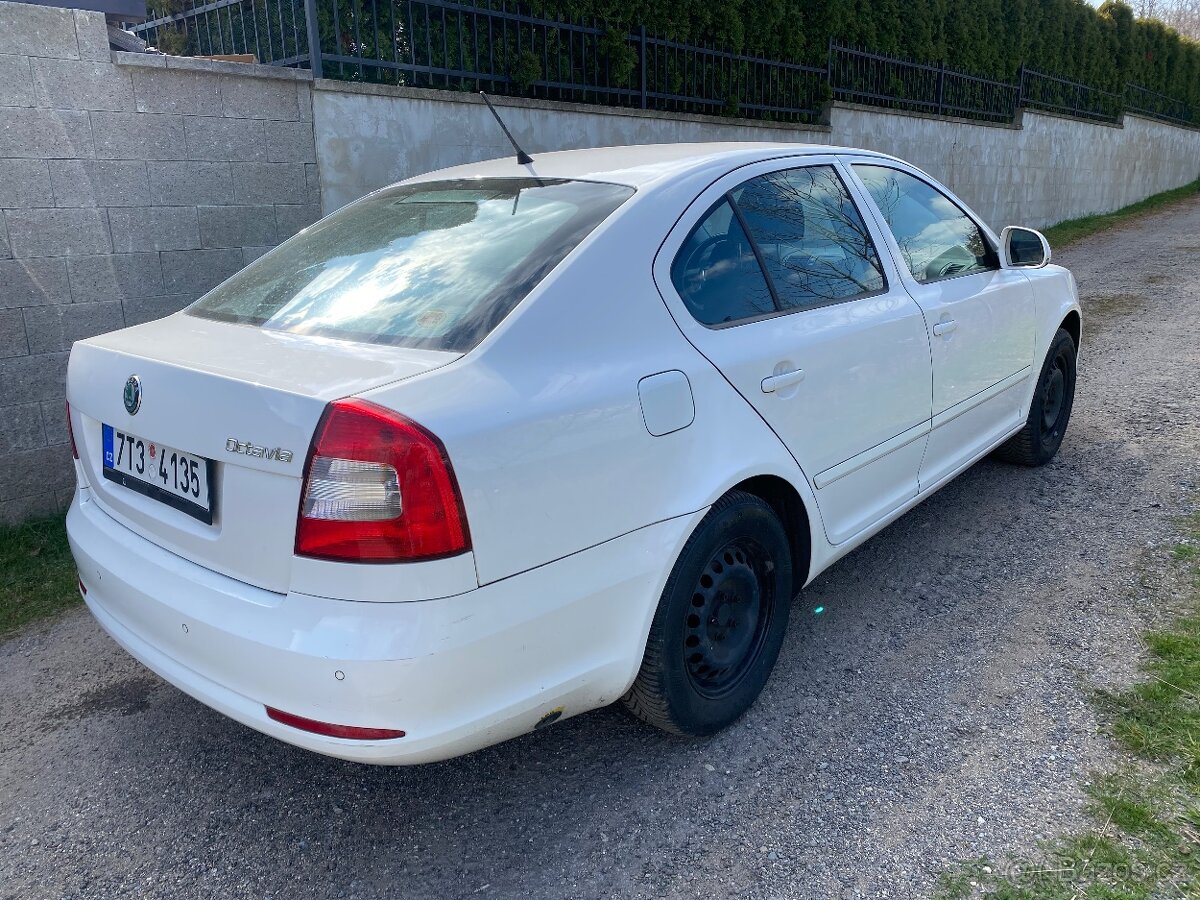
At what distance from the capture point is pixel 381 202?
325 cm

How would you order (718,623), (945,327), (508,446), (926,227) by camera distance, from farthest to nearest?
(926,227) < (945,327) < (718,623) < (508,446)

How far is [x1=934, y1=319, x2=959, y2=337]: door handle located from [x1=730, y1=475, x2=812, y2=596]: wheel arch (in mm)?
1085

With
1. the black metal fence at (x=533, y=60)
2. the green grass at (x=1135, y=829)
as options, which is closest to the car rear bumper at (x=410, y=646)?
the green grass at (x=1135, y=829)

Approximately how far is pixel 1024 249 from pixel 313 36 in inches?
170

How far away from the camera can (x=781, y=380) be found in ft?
9.20

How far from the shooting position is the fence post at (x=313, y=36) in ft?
18.8

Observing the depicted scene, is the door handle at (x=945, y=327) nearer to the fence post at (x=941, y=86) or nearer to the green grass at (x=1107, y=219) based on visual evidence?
the fence post at (x=941, y=86)

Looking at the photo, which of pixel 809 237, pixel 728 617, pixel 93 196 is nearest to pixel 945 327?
pixel 809 237

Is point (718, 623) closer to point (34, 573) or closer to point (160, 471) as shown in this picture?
point (160, 471)

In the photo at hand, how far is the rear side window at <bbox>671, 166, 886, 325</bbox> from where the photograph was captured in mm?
2740

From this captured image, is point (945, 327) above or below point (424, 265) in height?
below

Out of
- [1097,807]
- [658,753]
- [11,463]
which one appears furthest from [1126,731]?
[11,463]

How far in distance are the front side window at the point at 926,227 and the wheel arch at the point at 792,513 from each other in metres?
1.19

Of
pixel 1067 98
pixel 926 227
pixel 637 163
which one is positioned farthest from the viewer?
pixel 1067 98
